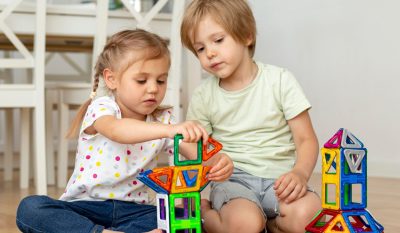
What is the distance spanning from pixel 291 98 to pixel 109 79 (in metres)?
0.43

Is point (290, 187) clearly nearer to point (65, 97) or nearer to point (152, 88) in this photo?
point (152, 88)

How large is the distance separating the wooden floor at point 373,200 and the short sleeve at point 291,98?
37 cm

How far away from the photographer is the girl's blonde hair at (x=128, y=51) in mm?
1523

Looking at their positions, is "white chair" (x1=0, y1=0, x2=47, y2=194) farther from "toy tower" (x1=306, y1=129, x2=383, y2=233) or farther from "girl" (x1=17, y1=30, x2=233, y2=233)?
"toy tower" (x1=306, y1=129, x2=383, y2=233)

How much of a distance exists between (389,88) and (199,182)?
81.4 inches

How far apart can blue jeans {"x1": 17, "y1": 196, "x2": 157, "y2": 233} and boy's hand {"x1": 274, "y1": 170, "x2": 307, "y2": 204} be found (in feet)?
0.94

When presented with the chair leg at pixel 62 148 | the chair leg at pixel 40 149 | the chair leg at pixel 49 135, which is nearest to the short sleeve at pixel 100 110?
the chair leg at pixel 40 149

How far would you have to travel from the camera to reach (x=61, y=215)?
147 cm

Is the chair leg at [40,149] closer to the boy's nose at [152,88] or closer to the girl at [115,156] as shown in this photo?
the girl at [115,156]

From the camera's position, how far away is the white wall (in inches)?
124

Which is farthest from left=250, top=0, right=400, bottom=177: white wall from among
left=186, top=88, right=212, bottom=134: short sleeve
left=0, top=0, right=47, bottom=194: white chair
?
left=186, top=88, right=212, bottom=134: short sleeve

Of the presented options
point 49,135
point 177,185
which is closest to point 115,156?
point 177,185

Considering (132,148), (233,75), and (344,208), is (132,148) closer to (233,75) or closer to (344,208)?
(233,75)

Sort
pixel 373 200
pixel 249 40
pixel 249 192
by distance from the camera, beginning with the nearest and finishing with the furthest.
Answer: pixel 249 192
pixel 249 40
pixel 373 200
